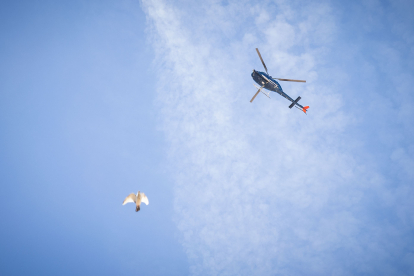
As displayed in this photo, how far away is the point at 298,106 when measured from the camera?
2200cm

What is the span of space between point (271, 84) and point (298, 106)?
546cm

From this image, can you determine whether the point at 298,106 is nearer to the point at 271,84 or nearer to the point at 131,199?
the point at 271,84

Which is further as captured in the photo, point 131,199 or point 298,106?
point 298,106

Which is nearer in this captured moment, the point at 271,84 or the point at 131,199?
the point at 131,199

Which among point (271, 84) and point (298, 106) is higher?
point (298, 106)

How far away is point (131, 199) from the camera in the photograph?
43.9 ft

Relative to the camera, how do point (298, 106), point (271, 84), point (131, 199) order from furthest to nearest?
point (298, 106), point (271, 84), point (131, 199)

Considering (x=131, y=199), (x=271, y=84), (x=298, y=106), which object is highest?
(x=298, y=106)

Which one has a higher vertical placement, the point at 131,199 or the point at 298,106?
the point at 298,106

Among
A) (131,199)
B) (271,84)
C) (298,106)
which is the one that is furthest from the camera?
(298,106)

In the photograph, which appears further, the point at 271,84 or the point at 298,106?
the point at 298,106

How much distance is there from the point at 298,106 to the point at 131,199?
63.4 feet

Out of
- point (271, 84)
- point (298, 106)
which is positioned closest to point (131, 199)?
point (271, 84)
